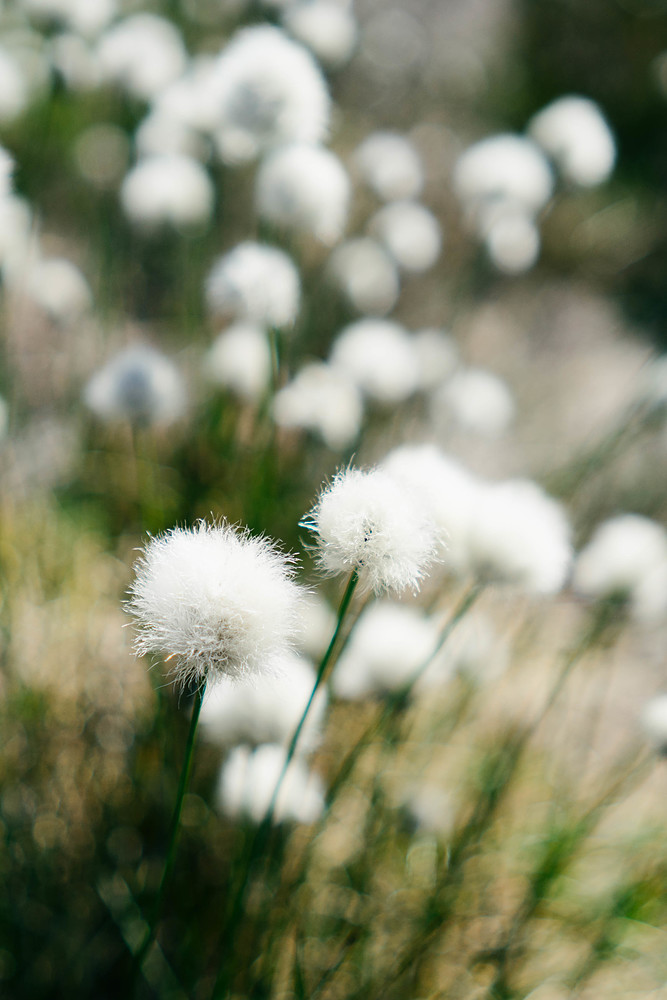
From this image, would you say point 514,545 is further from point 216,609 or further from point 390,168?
point 390,168

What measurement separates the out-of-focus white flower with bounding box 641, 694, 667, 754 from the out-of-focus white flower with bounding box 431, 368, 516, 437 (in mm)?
817

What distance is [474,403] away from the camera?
1646 millimetres

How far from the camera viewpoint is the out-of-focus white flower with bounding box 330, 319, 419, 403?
1.40 meters

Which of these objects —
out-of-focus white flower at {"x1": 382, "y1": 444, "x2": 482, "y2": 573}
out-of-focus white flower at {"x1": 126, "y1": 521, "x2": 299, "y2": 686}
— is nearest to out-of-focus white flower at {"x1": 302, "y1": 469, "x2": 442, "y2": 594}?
out-of-focus white flower at {"x1": 126, "y1": 521, "x2": 299, "y2": 686}

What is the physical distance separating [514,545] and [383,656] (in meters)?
0.34

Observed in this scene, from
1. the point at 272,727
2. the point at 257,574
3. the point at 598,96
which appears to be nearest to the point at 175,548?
the point at 257,574

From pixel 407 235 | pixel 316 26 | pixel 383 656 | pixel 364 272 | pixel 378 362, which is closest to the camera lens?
pixel 383 656

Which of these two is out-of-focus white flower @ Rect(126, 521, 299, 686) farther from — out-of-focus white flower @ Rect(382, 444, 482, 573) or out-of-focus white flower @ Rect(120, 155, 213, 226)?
out-of-focus white flower @ Rect(120, 155, 213, 226)

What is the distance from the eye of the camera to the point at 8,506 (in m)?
1.78

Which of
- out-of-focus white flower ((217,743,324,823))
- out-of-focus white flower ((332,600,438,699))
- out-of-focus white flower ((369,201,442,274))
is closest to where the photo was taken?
out-of-focus white flower ((217,743,324,823))

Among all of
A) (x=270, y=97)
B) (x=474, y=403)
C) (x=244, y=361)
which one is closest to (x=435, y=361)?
(x=474, y=403)

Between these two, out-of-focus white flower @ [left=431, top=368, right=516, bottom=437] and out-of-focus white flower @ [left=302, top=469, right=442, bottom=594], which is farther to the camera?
out-of-focus white flower @ [left=431, top=368, right=516, bottom=437]

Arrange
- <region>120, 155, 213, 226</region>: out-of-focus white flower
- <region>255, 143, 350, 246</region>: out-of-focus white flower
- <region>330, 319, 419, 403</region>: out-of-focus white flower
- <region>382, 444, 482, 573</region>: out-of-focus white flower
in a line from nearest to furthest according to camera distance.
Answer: <region>382, 444, 482, 573</region>: out-of-focus white flower → <region>255, 143, 350, 246</region>: out-of-focus white flower → <region>330, 319, 419, 403</region>: out-of-focus white flower → <region>120, 155, 213, 226</region>: out-of-focus white flower

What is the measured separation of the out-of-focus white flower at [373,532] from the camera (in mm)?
555
